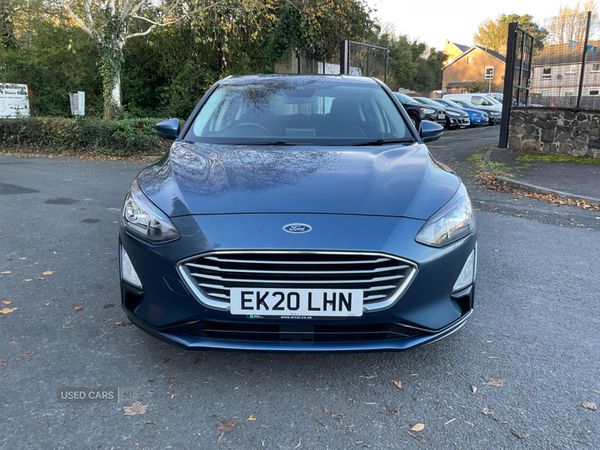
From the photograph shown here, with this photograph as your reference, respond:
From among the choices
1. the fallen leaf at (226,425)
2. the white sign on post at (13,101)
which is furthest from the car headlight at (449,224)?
the white sign on post at (13,101)

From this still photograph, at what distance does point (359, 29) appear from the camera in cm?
1909

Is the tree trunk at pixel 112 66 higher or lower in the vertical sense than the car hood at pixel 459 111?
higher

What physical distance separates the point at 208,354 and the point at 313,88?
228cm

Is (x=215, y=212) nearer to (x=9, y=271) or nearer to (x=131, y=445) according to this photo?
(x=131, y=445)

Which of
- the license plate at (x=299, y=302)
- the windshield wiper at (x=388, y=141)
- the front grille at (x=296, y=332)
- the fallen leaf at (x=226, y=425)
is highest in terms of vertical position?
the windshield wiper at (x=388, y=141)

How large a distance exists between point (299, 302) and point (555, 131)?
1084 cm

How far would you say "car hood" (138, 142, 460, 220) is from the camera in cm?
251

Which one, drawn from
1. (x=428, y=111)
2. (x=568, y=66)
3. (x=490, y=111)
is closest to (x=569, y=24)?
(x=568, y=66)

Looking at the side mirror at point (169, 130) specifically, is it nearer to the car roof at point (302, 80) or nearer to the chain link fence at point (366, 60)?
the car roof at point (302, 80)

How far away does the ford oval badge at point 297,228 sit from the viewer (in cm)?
232

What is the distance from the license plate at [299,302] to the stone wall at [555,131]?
402 inches

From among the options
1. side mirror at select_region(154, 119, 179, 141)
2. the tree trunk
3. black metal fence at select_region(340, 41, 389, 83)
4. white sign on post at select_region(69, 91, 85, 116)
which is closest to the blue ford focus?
side mirror at select_region(154, 119, 179, 141)

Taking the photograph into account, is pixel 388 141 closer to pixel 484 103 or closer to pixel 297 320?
pixel 297 320

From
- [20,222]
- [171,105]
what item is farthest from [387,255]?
[171,105]
